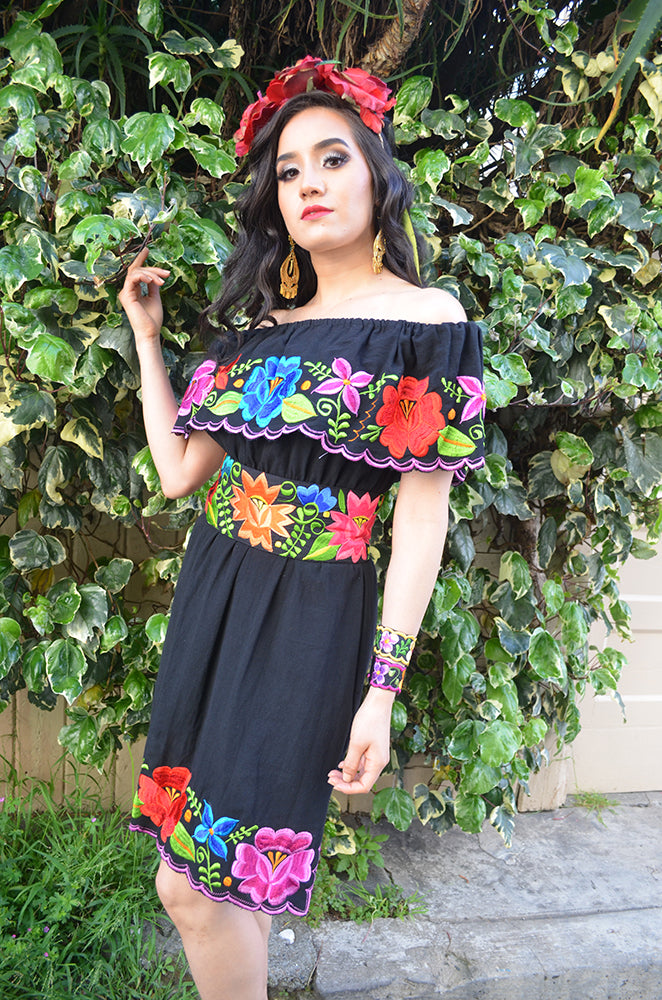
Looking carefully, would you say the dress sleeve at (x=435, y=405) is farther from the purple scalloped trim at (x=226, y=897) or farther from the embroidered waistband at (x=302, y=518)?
the purple scalloped trim at (x=226, y=897)

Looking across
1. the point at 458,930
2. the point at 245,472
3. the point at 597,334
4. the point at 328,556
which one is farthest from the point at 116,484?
the point at 458,930

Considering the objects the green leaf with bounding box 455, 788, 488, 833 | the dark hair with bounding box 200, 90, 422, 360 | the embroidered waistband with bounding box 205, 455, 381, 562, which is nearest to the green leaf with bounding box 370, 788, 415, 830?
the green leaf with bounding box 455, 788, 488, 833

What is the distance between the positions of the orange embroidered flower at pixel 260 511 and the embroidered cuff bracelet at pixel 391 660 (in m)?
0.24

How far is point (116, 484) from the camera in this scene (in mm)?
1666

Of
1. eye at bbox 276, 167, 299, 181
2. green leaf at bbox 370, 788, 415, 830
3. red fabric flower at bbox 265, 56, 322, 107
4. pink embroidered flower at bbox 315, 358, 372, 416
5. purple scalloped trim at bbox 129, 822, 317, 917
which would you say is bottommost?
green leaf at bbox 370, 788, 415, 830

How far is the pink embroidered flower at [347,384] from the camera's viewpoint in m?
1.14

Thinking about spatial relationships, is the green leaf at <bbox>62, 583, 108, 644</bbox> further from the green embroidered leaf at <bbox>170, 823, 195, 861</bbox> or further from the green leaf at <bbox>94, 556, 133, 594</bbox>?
the green embroidered leaf at <bbox>170, 823, 195, 861</bbox>

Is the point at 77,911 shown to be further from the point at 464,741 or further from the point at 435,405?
the point at 435,405

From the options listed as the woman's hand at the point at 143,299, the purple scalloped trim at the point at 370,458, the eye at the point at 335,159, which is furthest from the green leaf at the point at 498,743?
the eye at the point at 335,159

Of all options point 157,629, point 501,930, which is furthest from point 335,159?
point 501,930

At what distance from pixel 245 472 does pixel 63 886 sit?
1217 millimetres

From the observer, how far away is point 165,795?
129 centimetres

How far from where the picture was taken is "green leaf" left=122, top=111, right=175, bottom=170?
4.52 ft

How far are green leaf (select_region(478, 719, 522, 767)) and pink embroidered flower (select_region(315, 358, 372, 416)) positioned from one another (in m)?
1.10
